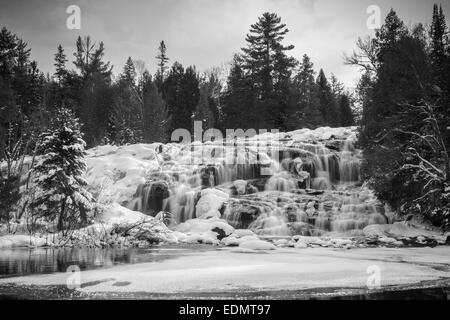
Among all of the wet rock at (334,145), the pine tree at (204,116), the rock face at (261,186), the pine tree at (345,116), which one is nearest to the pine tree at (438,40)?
the rock face at (261,186)

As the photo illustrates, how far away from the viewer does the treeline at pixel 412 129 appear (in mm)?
15953

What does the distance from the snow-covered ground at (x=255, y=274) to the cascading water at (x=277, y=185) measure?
7494mm

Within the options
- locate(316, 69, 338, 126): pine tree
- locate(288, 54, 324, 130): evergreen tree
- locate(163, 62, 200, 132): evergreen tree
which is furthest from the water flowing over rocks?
locate(316, 69, 338, 126): pine tree

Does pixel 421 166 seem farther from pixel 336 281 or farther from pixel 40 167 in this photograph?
pixel 40 167

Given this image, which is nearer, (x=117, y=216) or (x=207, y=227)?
(x=117, y=216)

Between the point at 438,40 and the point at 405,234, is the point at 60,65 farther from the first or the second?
the point at 405,234

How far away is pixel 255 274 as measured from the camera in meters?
7.34

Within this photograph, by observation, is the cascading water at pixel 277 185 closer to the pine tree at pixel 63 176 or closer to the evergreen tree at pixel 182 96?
the pine tree at pixel 63 176

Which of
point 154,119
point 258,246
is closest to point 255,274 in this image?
point 258,246

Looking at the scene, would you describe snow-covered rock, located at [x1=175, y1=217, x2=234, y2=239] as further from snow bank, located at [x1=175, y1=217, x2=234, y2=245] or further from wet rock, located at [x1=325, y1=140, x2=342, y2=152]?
wet rock, located at [x1=325, y1=140, x2=342, y2=152]

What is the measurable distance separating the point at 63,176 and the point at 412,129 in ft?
49.0

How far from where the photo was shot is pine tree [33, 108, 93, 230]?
15078 millimetres

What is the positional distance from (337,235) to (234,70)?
27257 millimetres

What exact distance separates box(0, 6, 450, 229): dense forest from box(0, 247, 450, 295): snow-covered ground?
7.37 meters
